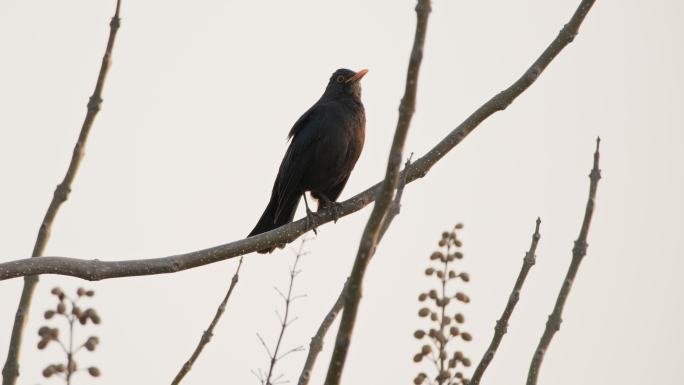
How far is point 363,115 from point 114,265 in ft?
15.0

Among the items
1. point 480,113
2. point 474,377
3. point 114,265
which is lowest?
point 474,377

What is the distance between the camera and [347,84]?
8844mm

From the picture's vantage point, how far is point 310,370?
388 cm

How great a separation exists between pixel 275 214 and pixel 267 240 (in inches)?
119

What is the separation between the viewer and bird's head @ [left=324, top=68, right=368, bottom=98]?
28.9 ft

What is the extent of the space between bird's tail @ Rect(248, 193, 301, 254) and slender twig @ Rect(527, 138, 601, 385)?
14.6 ft

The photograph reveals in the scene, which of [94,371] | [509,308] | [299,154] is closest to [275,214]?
[299,154]

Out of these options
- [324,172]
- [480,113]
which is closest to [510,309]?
[480,113]

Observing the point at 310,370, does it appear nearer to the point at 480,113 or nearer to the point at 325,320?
the point at 325,320

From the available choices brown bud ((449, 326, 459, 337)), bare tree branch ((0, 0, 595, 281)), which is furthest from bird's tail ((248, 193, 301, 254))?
brown bud ((449, 326, 459, 337))

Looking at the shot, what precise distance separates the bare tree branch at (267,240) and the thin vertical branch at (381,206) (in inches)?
47.4

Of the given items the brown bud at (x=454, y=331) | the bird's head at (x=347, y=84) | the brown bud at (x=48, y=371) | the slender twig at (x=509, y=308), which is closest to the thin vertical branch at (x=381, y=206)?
the slender twig at (x=509, y=308)

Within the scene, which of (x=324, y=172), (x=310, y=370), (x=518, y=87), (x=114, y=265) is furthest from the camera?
(x=324, y=172)

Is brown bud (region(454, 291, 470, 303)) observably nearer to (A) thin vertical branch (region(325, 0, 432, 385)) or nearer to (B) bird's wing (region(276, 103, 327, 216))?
(A) thin vertical branch (region(325, 0, 432, 385))
